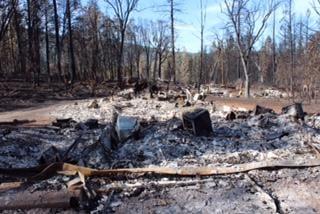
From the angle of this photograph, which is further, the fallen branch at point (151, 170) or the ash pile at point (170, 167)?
the fallen branch at point (151, 170)

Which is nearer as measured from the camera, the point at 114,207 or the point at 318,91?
the point at 114,207

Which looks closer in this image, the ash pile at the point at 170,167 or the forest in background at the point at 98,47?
the ash pile at the point at 170,167

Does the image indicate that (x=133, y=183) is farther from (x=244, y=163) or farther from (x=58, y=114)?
(x=58, y=114)

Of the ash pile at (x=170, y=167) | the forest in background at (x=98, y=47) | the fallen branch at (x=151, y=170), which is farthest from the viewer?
the forest in background at (x=98, y=47)

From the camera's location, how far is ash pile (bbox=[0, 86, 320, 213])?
652 cm

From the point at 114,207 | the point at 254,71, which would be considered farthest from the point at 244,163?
the point at 254,71

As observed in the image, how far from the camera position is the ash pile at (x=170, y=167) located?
21.4 feet

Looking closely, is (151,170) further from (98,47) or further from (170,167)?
(98,47)

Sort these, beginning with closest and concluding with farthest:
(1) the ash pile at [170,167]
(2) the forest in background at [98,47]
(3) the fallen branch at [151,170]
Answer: (1) the ash pile at [170,167], (3) the fallen branch at [151,170], (2) the forest in background at [98,47]

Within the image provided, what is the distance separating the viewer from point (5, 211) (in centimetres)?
635

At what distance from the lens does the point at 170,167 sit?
8.49 m

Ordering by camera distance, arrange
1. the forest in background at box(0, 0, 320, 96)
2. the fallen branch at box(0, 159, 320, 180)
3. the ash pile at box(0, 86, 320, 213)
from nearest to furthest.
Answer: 1. the ash pile at box(0, 86, 320, 213)
2. the fallen branch at box(0, 159, 320, 180)
3. the forest in background at box(0, 0, 320, 96)

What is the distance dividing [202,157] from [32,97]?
63.0ft

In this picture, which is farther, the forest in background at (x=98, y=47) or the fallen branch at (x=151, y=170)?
the forest in background at (x=98, y=47)
